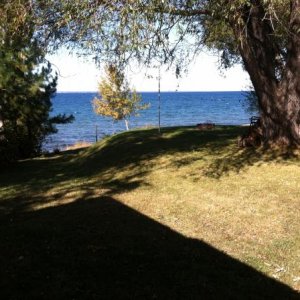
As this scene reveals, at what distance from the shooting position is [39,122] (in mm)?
26547

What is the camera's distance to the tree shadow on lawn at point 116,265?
5879 millimetres

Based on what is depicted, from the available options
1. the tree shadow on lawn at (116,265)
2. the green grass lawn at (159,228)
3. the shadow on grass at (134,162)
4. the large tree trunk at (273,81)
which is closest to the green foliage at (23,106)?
the shadow on grass at (134,162)

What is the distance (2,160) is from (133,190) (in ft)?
31.0

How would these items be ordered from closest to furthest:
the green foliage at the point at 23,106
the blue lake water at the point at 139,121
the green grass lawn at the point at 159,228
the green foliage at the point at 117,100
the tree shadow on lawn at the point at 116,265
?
the tree shadow on lawn at the point at 116,265
the green grass lawn at the point at 159,228
the green foliage at the point at 23,106
the green foliage at the point at 117,100
the blue lake water at the point at 139,121

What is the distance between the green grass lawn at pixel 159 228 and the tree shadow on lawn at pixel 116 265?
0.01 metres

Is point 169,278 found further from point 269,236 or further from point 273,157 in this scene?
point 273,157

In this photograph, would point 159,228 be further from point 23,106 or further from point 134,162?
point 23,106

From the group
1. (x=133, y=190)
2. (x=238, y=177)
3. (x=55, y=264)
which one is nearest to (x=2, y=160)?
(x=133, y=190)

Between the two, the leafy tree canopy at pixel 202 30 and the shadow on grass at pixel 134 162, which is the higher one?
the leafy tree canopy at pixel 202 30

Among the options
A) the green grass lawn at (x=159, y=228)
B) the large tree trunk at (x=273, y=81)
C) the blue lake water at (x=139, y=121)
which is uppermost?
the large tree trunk at (x=273, y=81)

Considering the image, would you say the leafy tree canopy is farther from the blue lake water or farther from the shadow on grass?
the blue lake water

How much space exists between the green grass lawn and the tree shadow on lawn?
0.6 inches

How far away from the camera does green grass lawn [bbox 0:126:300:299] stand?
6109mm

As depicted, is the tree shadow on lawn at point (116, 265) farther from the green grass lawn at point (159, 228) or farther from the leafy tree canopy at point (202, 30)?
the leafy tree canopy at point (202, 30)
